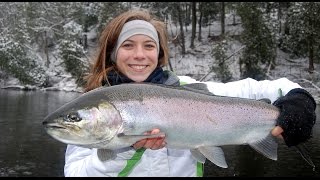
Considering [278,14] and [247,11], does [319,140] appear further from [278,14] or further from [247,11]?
[278,14]

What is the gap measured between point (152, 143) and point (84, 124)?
52 cm

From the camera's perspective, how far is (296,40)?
3700cm

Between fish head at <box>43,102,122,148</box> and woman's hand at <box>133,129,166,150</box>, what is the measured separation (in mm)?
230

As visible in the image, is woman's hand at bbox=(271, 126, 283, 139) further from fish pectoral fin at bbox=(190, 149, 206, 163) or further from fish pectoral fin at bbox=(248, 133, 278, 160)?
fish pectoral fin at bbox=(190, 149, 206, 163)

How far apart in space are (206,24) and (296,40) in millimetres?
13275

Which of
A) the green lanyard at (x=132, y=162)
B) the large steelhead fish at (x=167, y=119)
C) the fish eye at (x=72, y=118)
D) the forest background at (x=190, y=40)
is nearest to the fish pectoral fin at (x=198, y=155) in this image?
the large steelhead fish at (x=167, y=119)

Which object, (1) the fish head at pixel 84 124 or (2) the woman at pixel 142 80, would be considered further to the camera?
(2) the woman at pixel 142 80

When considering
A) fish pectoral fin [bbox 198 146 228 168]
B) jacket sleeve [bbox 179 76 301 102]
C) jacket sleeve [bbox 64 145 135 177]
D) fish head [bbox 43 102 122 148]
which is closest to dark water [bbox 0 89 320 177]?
jacket sleeve [bbox 179 76 301 102]

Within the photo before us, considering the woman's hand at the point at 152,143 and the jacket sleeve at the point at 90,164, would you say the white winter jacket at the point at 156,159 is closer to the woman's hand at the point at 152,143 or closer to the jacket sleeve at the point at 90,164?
the jacket sleeve at the point at 90,164

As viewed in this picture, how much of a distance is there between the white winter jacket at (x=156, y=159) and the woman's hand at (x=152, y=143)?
0.57 feet

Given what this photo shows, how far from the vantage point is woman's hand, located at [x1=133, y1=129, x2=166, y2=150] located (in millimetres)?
3126

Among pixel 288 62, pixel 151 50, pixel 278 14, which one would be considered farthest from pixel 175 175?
pixel 278 14

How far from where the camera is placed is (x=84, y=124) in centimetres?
300

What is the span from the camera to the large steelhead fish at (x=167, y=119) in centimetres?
300
